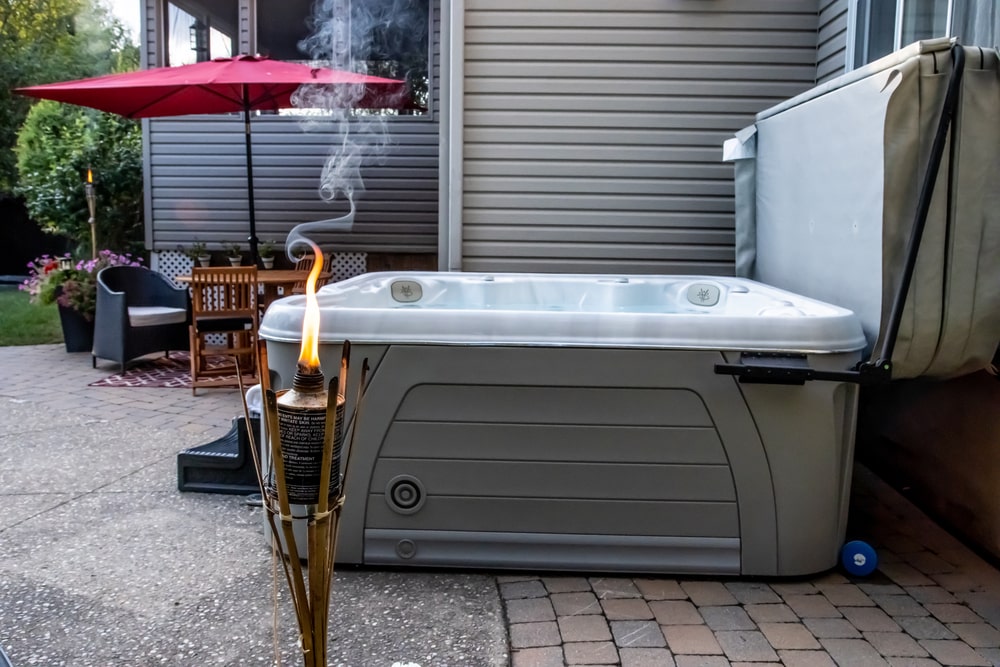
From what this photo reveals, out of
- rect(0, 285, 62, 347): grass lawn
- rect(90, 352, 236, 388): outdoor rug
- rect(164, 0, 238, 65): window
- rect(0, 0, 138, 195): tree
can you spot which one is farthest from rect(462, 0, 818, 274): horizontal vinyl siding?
rect(0, 0, 138, 195): tree

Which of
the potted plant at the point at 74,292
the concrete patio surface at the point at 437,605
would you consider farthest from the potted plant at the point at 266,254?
the concrete patio surface at the point at 437,605

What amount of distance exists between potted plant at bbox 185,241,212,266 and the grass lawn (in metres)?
1.53

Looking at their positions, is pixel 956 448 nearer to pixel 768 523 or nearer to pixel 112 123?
pixel 768 523

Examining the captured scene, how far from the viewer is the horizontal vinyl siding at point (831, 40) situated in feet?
11.3

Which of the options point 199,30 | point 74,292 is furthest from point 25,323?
point 199,30

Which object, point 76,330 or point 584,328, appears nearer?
point 584,328

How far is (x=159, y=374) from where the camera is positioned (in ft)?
17.4

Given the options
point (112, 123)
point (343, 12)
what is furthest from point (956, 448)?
point (112, 123)

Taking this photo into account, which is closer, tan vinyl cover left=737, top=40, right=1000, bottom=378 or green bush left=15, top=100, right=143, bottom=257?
tan vinyl cover left=737, top=40, right=1000, bottom=378

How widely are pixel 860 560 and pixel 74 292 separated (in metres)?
5.47

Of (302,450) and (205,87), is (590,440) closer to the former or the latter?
(302,450)

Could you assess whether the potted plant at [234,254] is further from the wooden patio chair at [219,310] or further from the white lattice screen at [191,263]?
the wooden patio chair at [219,310]

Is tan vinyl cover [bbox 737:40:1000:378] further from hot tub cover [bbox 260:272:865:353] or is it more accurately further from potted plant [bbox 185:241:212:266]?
potted plant [bbox 185:241:212:266]

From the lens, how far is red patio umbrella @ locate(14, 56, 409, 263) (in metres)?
4.80
